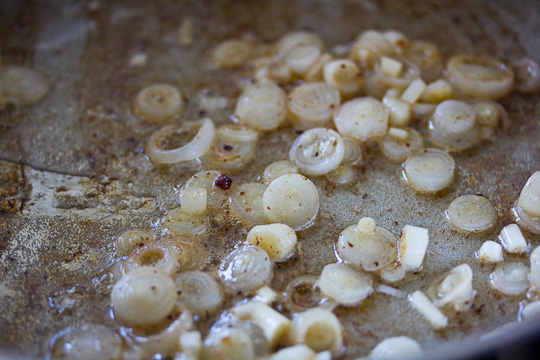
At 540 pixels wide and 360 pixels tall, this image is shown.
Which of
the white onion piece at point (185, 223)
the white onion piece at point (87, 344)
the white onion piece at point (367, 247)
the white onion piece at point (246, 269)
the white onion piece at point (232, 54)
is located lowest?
the white onion piece at point (87, 344)

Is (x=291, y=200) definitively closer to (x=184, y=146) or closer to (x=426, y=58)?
(x=184, y=146)

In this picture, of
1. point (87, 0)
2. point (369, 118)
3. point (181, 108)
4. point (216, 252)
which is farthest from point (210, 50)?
point (216, 252)

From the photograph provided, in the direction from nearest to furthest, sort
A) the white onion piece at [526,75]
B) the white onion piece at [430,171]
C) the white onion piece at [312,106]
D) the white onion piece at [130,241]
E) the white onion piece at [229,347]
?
the white onion piece at [229,347] → the white onion piece at [130,241] → the white onion piece at [430,171] → the white onion piece at [312,106] → the white onion piece at [526,75]

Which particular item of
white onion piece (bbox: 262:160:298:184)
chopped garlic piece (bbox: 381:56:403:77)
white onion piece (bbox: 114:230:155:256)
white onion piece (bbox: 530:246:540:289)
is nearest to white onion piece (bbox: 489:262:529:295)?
white onion piece (bbox: 530:246:540:289)

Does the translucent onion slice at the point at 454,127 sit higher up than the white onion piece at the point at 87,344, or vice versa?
the translucent onion slice at the point at 454,127

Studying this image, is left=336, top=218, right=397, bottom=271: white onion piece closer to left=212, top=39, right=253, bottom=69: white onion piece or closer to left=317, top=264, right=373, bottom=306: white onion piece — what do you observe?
left=317, top=264, right=373, bottom=306: white onion piece

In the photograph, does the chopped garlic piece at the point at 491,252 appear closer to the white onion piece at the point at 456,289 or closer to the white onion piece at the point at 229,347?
the white onion piece at the point at 456,289

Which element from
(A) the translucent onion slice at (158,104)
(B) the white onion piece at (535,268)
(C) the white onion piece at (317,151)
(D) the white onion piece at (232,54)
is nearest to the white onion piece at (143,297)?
(C) the white onion piece at (317,151)
